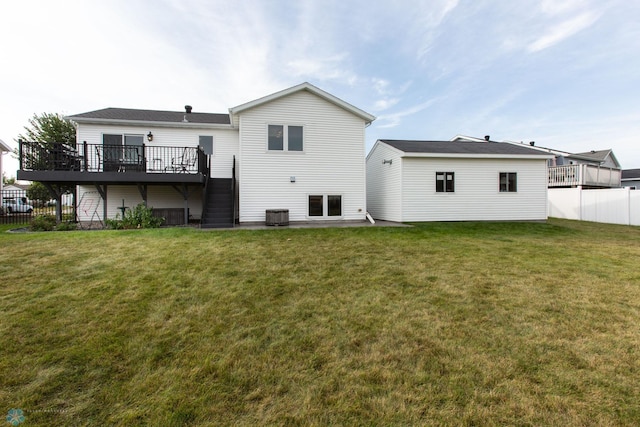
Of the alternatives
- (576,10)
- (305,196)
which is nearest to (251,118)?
(305,196)

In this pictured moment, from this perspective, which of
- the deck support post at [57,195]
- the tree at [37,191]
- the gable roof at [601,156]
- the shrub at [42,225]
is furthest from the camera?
the tree at [37,191]

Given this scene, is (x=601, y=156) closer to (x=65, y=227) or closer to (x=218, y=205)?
(x=218, y=205)

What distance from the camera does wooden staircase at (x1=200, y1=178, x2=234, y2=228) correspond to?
10.7 metres

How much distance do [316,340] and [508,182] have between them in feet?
50.1

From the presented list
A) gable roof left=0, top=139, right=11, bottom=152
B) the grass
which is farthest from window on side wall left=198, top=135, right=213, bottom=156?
gable roof left=0, top=139, right=11, bottom=152

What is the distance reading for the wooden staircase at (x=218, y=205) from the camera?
10.7 m

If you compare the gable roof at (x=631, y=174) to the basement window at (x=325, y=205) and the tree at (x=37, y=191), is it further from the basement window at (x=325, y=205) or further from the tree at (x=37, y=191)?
the tree at (x=37, y=191)

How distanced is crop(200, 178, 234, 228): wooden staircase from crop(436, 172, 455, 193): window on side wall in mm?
10034

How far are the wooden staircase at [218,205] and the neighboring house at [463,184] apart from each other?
8041mm

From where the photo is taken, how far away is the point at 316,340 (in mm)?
2893

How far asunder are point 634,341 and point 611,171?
2520 cm

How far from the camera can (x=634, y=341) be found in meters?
2.82

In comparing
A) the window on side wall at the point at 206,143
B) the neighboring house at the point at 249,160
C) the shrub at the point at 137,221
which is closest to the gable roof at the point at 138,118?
the neighboring house at the point at 249,160

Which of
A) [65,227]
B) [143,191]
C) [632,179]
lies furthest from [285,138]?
[632,179]
